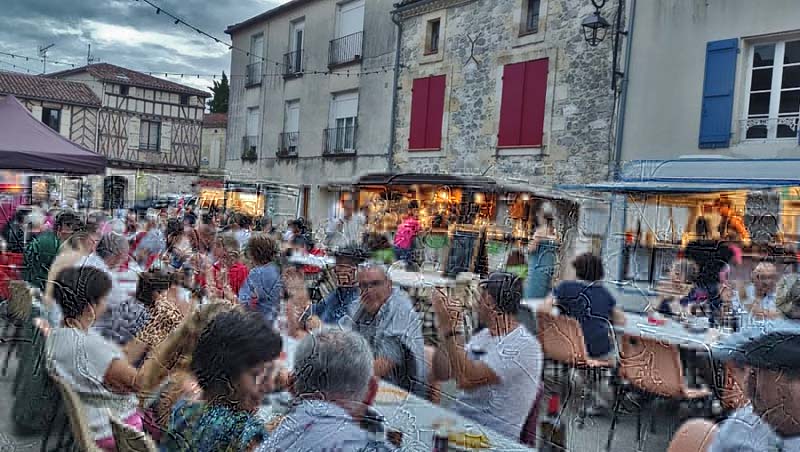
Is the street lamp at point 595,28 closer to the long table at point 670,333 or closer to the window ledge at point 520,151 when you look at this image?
the window ledge at point 520,151

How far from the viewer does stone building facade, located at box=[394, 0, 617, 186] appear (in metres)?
11.5

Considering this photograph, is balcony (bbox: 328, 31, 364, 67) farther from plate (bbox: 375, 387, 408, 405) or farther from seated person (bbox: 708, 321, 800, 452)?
seated person (bbox: 708, 321, 800, 452)

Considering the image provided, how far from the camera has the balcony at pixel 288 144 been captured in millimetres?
20109

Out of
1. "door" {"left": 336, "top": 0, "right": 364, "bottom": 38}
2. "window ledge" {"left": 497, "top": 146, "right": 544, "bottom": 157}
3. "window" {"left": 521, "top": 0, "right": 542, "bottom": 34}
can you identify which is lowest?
"window ledge" {"left": 497, "top": 146, "right": 544, "bottom": 157}

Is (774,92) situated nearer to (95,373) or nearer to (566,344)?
(566,344)

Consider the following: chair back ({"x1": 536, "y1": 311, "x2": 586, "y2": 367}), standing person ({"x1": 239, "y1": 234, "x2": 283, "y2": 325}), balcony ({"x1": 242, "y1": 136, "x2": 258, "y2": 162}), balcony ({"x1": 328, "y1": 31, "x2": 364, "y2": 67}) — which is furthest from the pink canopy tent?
balcony ({"x1": 242, "y1": 136, "x2": 258, "y2": 162})

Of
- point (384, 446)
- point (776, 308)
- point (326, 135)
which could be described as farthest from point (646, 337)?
point (326, 135)

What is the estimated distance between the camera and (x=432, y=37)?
1546 centimetres

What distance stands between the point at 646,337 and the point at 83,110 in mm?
33608

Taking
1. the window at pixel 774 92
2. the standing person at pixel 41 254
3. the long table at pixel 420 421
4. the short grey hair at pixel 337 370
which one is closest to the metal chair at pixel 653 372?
the long table at pixel 420 421

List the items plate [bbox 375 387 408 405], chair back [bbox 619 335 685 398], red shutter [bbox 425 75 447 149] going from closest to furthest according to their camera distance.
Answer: plate [bbox 375 387 408 405], chair back [bbox 619 335 685 398], red shutter [bbox 425 75 447 149]

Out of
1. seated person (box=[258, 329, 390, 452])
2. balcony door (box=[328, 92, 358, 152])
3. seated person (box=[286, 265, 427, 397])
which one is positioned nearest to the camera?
seated person (box=[258, 329, 390, 452])

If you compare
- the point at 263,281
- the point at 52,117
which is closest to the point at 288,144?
the point at 263,281

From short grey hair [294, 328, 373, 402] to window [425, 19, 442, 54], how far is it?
13.8 m
